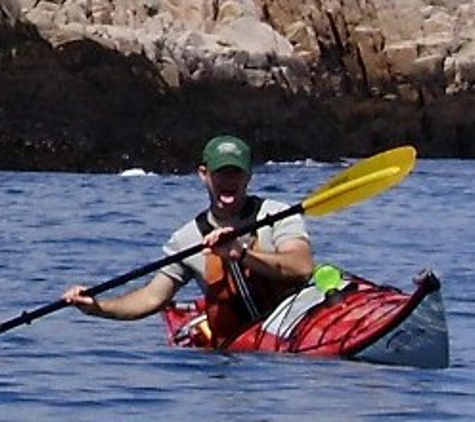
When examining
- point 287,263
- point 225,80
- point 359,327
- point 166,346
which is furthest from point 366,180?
point 225,80

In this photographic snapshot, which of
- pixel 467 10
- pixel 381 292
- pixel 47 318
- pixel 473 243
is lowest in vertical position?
pixel 467 10

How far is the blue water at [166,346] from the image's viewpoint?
8.74 meters

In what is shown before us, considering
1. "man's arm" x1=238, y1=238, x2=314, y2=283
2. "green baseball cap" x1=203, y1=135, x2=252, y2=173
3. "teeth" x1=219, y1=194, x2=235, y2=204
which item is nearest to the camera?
"green baseball cap" x1=203, y1=135, x2=252, y2=173

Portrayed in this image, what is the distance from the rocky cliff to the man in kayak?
2222cm

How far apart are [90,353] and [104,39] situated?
25.7 metres

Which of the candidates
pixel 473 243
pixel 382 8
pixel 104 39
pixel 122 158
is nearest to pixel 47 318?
pixel 473 243

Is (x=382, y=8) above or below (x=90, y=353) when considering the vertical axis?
below

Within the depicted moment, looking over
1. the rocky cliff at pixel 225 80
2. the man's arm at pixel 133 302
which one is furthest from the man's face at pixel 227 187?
the rocky cliff at pixel 225 80

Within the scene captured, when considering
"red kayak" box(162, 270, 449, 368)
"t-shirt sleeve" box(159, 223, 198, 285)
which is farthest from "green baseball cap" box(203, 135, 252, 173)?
"red kayak" box(162, 270, 449, 368)

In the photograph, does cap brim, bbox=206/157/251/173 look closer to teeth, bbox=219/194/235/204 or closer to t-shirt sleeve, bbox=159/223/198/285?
teeth, bbox=219/194/235/204

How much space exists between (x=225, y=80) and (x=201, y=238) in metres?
29.0

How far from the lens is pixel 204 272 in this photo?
974cm

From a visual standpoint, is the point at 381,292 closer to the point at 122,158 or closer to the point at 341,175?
the point at 341,175

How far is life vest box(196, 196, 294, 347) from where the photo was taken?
9523 mm
